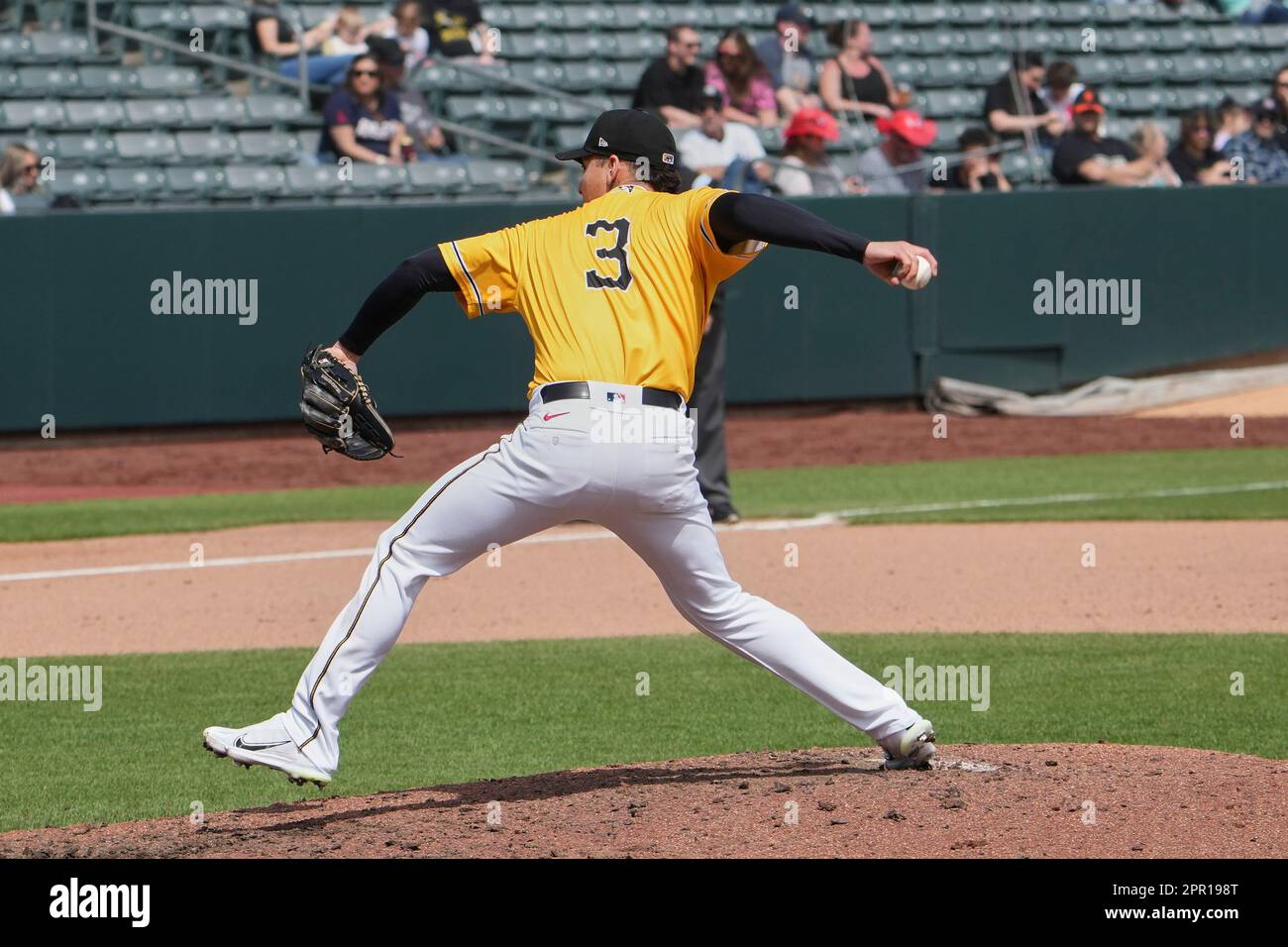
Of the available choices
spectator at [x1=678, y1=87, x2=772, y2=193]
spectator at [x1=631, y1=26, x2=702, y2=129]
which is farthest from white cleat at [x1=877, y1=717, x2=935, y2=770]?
spectator at [x1=631, y1=26, x2=702, y2=129]

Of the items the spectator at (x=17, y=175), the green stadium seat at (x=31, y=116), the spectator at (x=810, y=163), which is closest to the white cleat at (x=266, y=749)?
the spectator at (x=17, y=175)

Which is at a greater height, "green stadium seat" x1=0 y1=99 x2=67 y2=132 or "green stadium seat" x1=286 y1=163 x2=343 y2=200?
"green stadium seat" x1=0 y1=99 x2=67 y2=132

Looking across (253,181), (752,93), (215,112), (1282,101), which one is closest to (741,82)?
(752,93)

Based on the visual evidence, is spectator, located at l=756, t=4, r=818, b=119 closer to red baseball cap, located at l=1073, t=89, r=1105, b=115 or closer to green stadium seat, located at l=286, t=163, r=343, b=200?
red baseball cap, located at l=1073, t=89, r=1105, b=115

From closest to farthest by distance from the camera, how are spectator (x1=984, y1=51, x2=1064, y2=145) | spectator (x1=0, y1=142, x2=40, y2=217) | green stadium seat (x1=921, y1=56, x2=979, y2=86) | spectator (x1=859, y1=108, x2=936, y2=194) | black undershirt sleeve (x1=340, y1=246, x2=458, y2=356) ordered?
1. black undershirt sleeve (x1=340, y1=246, x2=458, y2=356)
2. spectator (x1=0, y1=142, x2=40, y2=217)
3. spectator (x1=859, y1=108, x2=936, y2=194)
4. spectator (x1=984, y1=51, x2=1064, y2=145)
5. green stadium seat (x1=921, y1=56, x2=979, y2=86)

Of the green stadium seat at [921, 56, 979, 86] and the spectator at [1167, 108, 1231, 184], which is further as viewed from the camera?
the green stadium seat at [921, 56, 979, 86]

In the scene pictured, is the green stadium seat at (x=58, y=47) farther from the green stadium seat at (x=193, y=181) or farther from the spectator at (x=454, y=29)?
the spectator at (x=454, y=29)

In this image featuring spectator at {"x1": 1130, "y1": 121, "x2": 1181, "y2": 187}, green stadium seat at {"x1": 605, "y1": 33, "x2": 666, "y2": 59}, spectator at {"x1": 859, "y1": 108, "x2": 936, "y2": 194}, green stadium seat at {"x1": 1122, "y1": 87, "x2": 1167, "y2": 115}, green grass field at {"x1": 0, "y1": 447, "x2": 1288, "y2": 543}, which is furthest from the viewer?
green stadium seat at {"x1": 1122, "y1": 87, "x2": 1167, "y2": 115}

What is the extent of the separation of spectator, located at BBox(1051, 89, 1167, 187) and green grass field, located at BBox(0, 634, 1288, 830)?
A: 9.74 m

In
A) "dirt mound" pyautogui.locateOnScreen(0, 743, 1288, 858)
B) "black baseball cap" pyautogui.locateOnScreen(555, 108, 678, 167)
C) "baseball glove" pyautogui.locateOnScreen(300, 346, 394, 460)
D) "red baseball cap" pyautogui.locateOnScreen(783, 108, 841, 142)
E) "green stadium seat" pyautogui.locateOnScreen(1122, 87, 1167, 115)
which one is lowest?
"dirt mound" pyautogui.locateOnScreen(0, 743, 1288, 858)

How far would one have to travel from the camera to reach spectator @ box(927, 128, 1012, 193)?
1692cm

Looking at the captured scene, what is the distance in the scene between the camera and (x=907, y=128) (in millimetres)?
16781

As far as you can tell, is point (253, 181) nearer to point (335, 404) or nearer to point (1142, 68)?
point (1142, 68)

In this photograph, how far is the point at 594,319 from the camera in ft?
15.5
